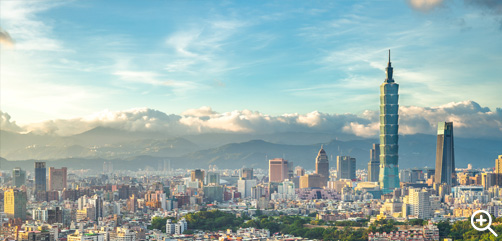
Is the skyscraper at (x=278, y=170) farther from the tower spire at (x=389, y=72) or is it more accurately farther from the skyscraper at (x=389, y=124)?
the tower spire at (x=389, y=72)

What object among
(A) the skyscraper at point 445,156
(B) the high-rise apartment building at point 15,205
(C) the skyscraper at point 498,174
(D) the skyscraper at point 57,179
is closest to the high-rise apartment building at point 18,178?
(D) the skyscraper at point 57,179

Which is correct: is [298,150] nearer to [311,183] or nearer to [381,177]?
[311,183]

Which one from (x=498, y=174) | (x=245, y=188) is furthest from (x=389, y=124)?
(x=498, y=174)

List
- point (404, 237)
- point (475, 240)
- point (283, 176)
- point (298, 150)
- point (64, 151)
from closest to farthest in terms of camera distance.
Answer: point (475, 240), point (404, 237), point (283, 176), point (64, 151), point (298, 150)

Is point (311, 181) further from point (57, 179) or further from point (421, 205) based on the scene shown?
point (421, 205)

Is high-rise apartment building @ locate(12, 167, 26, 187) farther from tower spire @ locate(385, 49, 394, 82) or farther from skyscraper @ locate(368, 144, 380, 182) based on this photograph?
skyscraper @ locate(368, 144, 380, 182)

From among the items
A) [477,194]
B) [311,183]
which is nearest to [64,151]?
[311,183]

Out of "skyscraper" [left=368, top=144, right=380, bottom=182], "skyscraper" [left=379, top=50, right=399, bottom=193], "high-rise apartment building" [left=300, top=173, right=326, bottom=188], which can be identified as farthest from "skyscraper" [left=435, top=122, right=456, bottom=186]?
"high-rise apartment building" [left=300, top=173, right=326, bottom=188]
